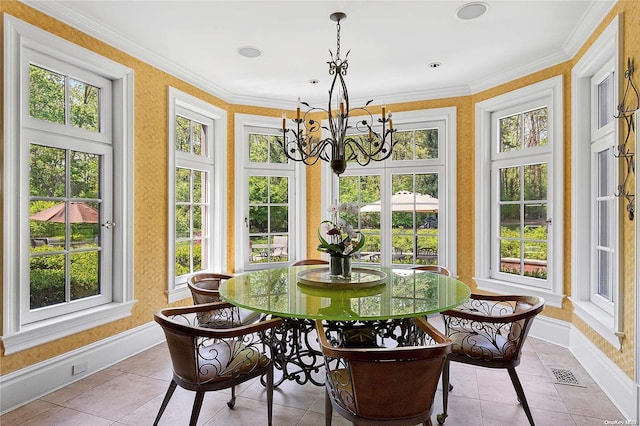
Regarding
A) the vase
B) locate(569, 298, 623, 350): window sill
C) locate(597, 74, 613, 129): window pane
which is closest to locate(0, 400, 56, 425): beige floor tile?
the vase

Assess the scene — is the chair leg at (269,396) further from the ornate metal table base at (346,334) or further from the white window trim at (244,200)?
the white window trim at (244,200)

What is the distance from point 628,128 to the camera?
7.83 ft

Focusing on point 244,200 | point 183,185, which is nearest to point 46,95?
point 183,185

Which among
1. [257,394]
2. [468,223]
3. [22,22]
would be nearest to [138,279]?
[257,394]

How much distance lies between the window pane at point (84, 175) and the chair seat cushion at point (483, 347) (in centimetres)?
299

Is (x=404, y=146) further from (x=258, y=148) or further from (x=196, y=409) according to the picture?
(x=196, y=409)

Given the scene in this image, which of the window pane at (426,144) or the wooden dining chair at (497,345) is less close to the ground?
the window pane at (426,144)

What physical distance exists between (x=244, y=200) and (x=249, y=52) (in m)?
1.93

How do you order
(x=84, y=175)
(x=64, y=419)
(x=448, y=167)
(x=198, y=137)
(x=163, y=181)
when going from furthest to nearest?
1. (x=448, y=167)
2. (x=198, y=137)
3. (x=163, y=181)
4. (x=84, y=175)
5. (x=64, y=419)

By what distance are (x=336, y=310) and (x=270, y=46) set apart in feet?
7.95

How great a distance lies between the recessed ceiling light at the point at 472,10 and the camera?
2.61m

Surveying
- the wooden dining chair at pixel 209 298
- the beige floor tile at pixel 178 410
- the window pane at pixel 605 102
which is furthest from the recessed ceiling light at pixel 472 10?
the beige floor tile at pixel 178 410

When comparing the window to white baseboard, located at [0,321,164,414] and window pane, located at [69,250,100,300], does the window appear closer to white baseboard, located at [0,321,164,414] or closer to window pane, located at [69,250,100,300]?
white baseboard, located at [0,321,164,414]

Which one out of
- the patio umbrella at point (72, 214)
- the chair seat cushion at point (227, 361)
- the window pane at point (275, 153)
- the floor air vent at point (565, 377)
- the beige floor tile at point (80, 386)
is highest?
the window pane at point (275, 153)
